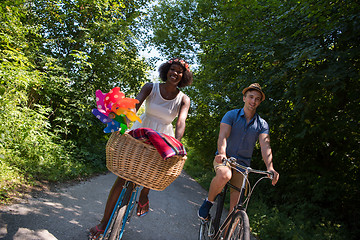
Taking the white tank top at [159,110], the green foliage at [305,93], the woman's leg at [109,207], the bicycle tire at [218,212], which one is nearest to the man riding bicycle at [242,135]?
the bicycle tire at [218,212]

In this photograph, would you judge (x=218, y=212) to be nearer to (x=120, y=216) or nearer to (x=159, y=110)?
(x=120, y=216)

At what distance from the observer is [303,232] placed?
4.68 meters

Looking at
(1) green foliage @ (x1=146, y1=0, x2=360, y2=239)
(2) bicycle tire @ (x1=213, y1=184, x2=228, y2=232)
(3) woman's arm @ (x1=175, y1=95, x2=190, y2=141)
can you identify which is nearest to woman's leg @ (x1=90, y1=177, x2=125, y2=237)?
(3) woman's arm @ (x1=175, y1=95, x2=190, y2=141)

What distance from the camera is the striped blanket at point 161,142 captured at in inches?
82.8

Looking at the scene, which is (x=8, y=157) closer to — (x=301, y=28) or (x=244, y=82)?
(x=244, y=82)

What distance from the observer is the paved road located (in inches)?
120

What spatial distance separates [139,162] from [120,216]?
58cm

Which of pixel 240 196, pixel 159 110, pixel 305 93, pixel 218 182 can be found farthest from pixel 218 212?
pixel 305 93

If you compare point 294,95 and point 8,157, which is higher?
point 294,95

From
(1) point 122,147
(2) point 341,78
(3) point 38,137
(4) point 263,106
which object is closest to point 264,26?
(4) point 263,106

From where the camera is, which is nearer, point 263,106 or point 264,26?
point 263,106

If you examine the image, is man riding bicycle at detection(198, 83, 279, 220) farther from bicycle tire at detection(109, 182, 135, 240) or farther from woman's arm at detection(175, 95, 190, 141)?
bicycle tire at detection(109, 182, 135, 240)

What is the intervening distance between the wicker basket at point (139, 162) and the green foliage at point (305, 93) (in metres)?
3.10

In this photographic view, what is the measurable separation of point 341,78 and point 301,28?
171cm
